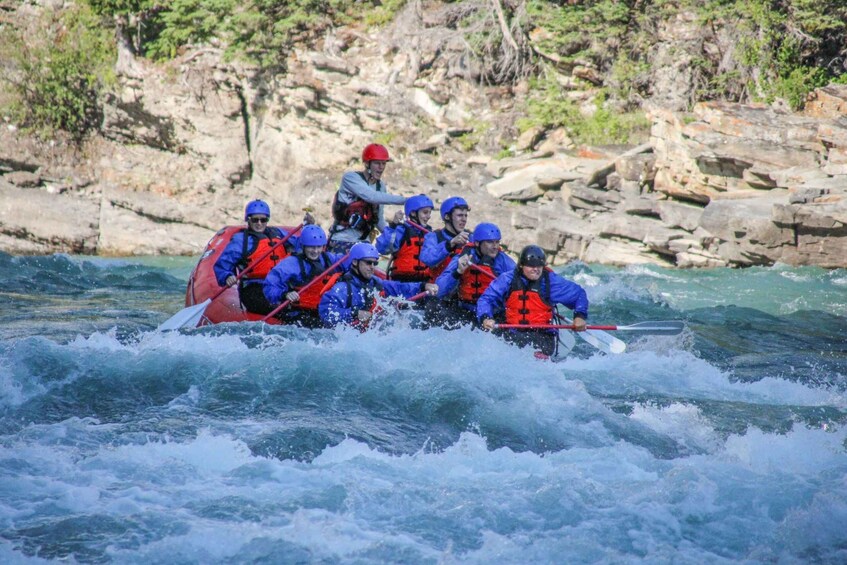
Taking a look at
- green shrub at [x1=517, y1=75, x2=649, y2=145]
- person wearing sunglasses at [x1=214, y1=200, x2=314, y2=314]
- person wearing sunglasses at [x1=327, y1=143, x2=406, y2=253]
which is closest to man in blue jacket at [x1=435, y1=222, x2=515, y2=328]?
person wearing sunglasses at [x1=327, y1=143, x2=406, y2=253]

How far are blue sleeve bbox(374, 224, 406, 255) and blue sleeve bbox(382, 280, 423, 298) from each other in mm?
648

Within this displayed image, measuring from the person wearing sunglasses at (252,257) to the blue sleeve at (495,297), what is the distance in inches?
87.7

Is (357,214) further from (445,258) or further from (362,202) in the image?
(445,258)

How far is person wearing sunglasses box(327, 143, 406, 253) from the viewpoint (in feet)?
29.5

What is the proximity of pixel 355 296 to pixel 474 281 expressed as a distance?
114 cm

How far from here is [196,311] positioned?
8547 mm

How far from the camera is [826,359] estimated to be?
851cm

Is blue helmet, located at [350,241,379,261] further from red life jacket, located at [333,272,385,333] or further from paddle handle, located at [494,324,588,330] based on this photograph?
paddle handle, located at [494,324,588,330]

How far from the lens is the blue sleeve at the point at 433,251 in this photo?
851 cm

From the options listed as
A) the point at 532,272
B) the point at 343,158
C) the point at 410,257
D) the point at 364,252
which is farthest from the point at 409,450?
the point at 343,158

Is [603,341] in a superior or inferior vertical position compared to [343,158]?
inferior

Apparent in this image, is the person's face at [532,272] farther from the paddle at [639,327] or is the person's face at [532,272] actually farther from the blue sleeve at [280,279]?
the blue sleeve at [280,279]

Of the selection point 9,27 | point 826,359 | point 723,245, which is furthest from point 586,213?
point 9,27

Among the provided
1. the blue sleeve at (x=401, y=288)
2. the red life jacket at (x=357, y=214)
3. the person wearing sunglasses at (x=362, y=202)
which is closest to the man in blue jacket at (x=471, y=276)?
the blue sleeve at (x=401, y=288)
